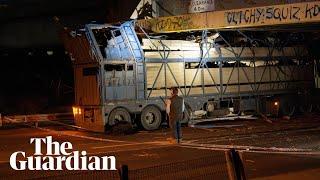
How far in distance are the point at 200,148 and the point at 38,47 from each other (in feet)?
73.7

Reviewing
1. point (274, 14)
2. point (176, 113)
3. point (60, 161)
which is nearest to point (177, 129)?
point (176, 113)

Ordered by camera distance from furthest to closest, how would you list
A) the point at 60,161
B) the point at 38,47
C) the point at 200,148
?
the point at 38,47, the point at 200,148, the point at 60,161

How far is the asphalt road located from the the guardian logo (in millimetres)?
273

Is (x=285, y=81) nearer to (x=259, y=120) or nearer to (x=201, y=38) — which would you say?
(x=259, y=120)

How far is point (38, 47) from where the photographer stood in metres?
37.5

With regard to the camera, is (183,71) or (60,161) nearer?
(60,161)

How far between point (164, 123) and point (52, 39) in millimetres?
14928

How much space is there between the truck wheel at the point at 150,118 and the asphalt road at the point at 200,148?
36 centimetres

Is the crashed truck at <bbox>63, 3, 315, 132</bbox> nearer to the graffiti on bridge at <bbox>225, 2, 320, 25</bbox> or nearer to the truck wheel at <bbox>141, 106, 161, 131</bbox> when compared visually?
the truck wheel at <bbox>141, 106, 161, 131</bbox>

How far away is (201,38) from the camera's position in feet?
83.7

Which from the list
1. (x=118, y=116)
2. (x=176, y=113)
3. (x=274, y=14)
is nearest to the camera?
(x=176, y=113)

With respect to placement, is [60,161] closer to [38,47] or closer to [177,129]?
[177,129]

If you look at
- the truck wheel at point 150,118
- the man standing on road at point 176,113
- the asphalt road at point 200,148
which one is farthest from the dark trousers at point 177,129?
the truck wheel at point 150,118

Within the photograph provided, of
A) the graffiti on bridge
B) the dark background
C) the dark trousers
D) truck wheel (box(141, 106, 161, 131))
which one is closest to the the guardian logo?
the dark trousers
